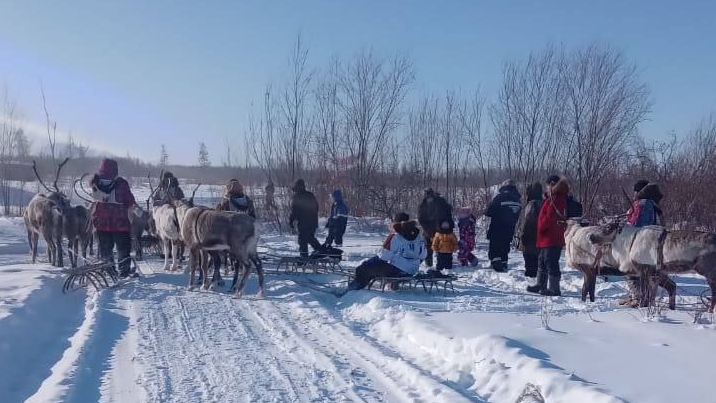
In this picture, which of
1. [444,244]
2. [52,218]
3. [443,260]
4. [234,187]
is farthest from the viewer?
[52,218]

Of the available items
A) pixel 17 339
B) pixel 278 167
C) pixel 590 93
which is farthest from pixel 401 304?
pixel 278 167

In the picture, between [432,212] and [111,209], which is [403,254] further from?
[111,209]

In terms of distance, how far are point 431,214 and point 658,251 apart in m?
5.78

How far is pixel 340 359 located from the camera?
21.1 ft

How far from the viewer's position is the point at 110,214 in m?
12.0

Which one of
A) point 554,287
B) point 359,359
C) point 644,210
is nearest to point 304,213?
point 554,287

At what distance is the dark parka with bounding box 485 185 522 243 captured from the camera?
13266mm

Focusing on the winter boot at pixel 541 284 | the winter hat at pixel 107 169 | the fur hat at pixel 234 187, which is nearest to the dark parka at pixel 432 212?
the winter boot at pixel 541 284

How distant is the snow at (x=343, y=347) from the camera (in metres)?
5.27

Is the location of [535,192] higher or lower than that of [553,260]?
higher

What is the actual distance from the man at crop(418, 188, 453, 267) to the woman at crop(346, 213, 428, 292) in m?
2.81

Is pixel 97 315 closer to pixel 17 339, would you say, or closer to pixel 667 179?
pixel 17 339

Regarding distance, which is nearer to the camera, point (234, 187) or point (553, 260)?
point (553, 260)

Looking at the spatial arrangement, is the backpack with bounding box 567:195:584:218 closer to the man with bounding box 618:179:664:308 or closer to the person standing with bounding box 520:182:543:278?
the person standing with bounding box 520:182:543:278
